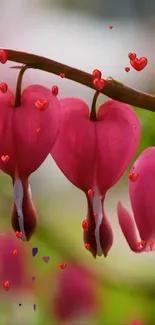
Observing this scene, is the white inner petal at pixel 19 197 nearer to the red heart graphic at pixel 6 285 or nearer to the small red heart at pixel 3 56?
the red heart graphic at pixel 6 285

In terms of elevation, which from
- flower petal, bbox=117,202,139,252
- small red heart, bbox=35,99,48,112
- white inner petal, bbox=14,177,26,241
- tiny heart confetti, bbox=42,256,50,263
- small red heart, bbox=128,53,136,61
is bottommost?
tiny heart confetti, bbox=42,256,50,263

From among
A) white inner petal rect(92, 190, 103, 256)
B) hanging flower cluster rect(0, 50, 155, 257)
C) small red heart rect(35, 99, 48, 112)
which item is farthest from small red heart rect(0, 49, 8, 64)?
white inner petal rect(92, 190, 103, 256)

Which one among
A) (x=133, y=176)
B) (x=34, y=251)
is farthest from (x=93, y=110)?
(x=34, y=251)

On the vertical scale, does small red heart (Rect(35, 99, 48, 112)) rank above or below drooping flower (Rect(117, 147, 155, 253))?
above

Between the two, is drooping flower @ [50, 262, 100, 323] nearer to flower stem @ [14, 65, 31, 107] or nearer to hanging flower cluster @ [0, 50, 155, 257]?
hanging flower cluster @ [0, 50, 155, 257]

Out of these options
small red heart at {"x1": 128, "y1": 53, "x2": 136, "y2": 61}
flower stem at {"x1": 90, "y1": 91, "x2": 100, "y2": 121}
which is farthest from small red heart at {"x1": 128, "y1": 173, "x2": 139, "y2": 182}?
small red heart at {"x1": 128, "y1": 53, "x2": 136, "y2": 61}

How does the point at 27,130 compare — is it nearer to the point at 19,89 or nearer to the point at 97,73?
the point at 19,89
